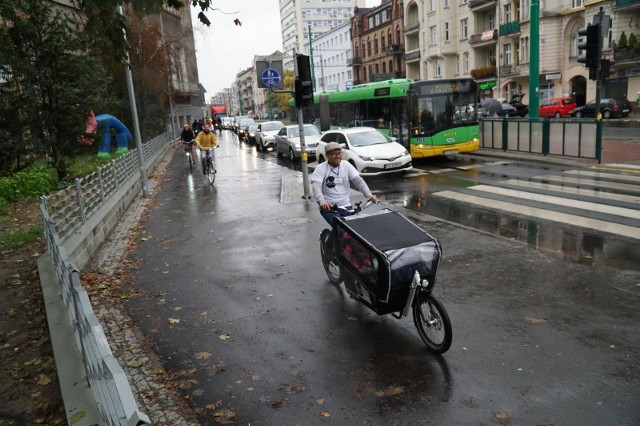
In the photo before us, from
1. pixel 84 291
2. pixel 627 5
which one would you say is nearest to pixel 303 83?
pixel 84 291

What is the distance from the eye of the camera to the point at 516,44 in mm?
47000

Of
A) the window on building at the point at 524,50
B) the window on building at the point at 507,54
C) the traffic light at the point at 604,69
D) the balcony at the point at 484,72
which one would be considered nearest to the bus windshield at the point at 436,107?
the traffic light at the point at 604,69

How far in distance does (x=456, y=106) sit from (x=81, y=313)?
55.9 feet

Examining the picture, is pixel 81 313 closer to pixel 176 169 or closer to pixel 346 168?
pixel 346 168

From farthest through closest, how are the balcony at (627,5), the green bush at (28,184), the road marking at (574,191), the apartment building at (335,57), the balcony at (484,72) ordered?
the apartment building at (335,57), the balcony at (484,72), the balcony at (627,5), the green bush at (28,184), the road marking at (574,191)

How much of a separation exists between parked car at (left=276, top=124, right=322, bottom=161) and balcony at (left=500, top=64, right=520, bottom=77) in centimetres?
2950

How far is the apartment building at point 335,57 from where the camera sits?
8912 cm

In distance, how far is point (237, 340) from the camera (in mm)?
5305

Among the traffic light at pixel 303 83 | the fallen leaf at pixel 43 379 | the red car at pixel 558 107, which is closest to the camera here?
the fallen leaf at pixel 43 379

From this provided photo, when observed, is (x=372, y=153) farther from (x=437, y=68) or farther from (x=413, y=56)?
(x=413, y=56)

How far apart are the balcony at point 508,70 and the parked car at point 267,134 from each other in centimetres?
2518

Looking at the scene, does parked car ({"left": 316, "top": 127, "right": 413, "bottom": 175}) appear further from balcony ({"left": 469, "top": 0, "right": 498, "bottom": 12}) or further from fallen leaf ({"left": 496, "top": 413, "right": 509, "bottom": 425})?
balcony ({"left": 469, "top": 0, "right": 498, "bottom": 12})

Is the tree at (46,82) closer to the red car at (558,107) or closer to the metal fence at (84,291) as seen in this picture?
the metal fence at (84,291)

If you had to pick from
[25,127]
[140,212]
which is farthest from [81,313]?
[25,127]
